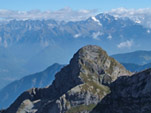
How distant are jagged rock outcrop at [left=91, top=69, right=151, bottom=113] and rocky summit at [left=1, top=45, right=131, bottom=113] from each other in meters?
75.2

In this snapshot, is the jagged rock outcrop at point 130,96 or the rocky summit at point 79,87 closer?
the jagged rock outcrop at point 130,96

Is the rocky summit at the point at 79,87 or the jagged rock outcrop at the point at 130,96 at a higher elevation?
the jagged rock outcrop at the point at 130,96

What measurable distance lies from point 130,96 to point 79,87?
8697 centimetres

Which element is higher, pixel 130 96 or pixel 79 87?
pixel 130 96

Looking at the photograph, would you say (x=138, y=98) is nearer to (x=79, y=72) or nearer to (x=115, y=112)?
(x=115, y=112)

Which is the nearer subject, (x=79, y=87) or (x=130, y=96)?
(x=130, y=96)

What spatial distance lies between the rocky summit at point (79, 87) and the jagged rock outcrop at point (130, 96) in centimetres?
7520

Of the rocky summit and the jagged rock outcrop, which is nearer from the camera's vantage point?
the jagged rock outcrop

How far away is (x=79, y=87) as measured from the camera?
15300cm

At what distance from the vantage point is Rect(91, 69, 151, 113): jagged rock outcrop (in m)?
62.4

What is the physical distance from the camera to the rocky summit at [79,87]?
490ft

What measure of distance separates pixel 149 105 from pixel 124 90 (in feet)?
28.7

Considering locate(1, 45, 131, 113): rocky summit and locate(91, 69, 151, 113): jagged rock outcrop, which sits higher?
locate(91, 69, 151, 113): jagged rock outcrop

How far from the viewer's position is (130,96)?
218 ft
